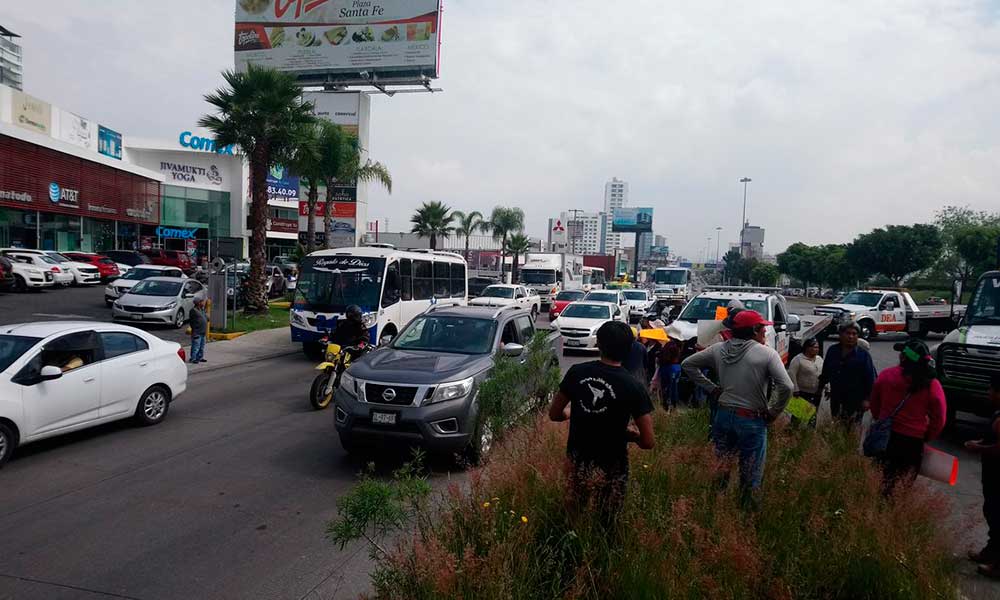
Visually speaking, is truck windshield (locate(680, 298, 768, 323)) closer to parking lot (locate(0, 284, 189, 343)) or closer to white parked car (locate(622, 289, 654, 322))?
white parked car (locate(622, 289, 654, 322))

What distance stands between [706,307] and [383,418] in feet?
29.9

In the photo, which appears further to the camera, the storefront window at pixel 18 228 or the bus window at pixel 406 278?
the storefront window at pixel 18 228

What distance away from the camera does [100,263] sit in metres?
34.1

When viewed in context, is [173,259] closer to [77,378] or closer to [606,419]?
[77,378]

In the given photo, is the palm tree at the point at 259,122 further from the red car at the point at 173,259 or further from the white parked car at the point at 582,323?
the red car at the point at 173,259

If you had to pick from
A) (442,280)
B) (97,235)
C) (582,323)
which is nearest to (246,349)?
(442,280)

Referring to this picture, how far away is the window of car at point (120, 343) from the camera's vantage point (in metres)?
8.36

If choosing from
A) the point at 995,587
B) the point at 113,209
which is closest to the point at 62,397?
the point at 995,587

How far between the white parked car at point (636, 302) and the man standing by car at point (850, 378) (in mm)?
20006

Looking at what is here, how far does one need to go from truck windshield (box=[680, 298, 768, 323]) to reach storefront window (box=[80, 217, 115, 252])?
3981cm

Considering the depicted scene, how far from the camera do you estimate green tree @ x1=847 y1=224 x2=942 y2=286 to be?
5328 cm

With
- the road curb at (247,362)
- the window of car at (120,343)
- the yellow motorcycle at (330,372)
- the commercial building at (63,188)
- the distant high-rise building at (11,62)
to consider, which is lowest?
the road curb at (247,362)

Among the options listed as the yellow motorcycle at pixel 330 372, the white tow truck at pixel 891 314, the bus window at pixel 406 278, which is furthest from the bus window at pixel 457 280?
the white tow truck at pixel 891 314

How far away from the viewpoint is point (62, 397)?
7547mm
